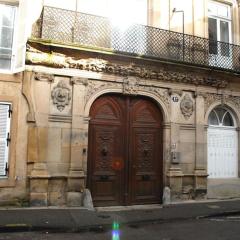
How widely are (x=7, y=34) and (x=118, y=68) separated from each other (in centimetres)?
304

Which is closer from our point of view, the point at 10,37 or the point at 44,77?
the point at 44,77

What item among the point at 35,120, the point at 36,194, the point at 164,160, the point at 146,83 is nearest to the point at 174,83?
the point at 146,83

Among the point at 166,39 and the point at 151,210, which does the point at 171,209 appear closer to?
the point at 151,210

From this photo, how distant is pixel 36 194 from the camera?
8953 mm

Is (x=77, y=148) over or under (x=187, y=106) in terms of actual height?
under

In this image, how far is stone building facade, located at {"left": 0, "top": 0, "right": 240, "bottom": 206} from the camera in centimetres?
916

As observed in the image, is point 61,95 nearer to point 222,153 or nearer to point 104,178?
point 104,178

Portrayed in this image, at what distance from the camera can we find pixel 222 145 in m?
11.7

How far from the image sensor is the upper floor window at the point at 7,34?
946 centimetres

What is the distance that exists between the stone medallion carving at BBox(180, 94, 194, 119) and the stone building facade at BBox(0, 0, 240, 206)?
1.6 inches

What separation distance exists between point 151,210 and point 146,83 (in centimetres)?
351


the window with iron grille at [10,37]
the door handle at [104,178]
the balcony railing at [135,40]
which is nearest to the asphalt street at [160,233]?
the door handle at [104,178]

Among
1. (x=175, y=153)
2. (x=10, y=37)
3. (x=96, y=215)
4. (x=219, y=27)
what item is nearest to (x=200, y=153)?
(x=175, y=153)

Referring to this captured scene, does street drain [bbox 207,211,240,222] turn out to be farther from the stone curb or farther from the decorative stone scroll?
the decorative stone scroll
